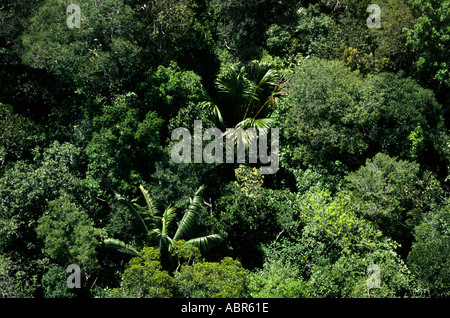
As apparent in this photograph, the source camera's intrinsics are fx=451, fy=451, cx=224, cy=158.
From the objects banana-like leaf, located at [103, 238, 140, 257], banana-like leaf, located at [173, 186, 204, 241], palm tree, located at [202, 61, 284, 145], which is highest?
palm tree, located at [202, 61, 284, 145]

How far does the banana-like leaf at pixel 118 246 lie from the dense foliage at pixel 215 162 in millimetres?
93

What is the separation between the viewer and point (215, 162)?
21500 millimetres

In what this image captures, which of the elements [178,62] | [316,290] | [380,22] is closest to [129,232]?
[316,290]

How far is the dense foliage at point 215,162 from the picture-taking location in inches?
719

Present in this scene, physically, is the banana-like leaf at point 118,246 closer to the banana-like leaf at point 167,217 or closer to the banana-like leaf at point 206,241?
the banana-like leaf at point 167,217

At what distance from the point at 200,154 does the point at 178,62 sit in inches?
262

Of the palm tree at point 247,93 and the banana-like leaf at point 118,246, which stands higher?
the palm tree at point 247,93

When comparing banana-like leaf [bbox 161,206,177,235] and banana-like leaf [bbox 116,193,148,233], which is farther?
banana-like leaf [bbox 161,206,177,235]

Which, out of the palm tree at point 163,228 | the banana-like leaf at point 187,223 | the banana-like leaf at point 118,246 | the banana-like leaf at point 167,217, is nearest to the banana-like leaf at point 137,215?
the palm tree at point 163,228

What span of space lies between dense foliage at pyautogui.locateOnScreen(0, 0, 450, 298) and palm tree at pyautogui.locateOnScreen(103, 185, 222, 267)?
0.23 feet

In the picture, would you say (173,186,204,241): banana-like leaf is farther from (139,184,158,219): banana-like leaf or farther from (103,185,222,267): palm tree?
(139,184,158,219): banana-like leaf

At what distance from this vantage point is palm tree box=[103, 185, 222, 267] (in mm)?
18844

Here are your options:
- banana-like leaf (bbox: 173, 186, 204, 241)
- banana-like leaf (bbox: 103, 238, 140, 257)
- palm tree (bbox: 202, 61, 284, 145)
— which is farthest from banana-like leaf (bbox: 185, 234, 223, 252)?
palm tree (bbox: 202, 61, 284, 145)

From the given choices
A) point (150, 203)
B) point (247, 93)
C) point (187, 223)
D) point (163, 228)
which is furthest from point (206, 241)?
point (247, 93)
